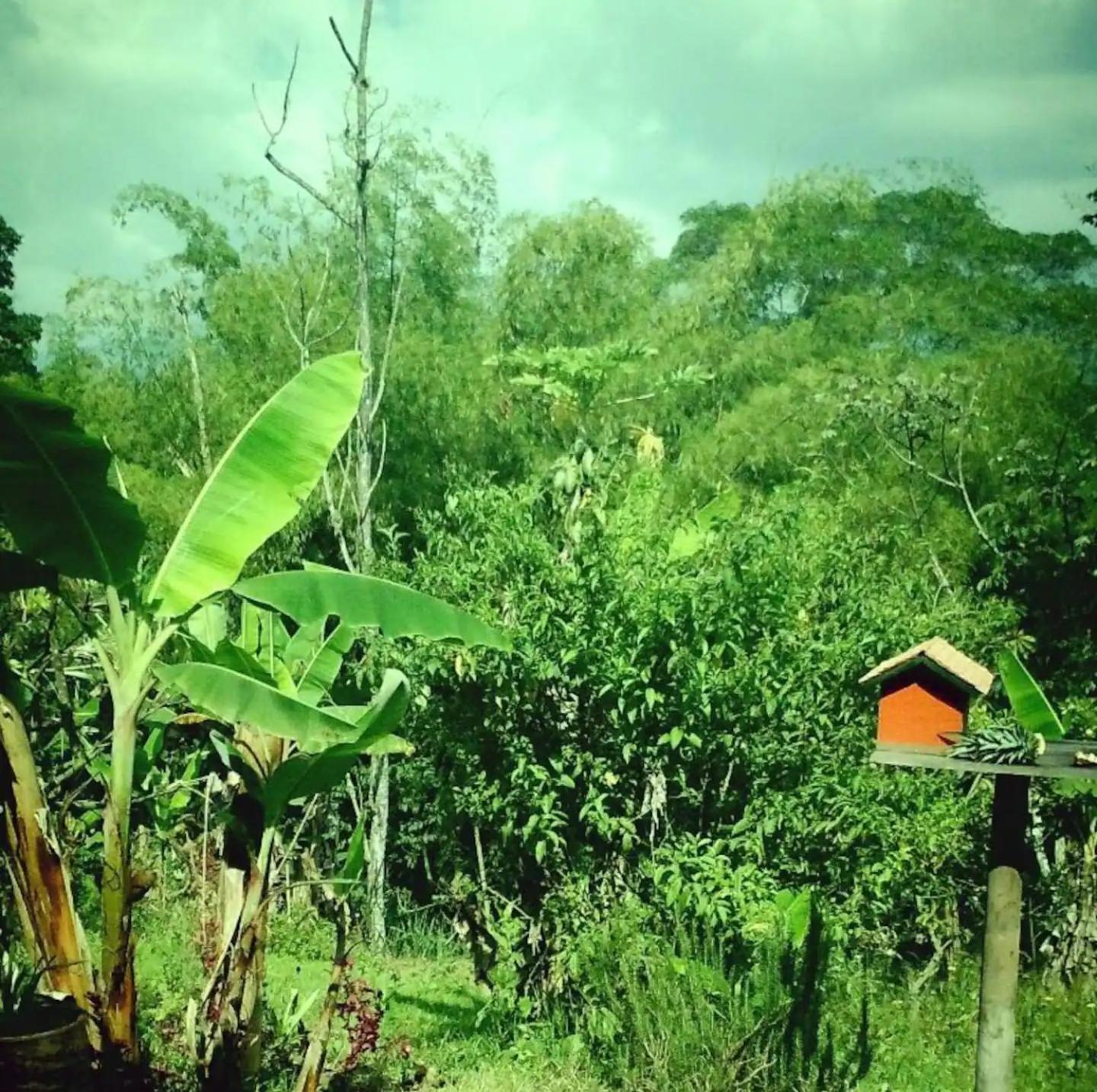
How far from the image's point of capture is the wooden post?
3742 millimetres

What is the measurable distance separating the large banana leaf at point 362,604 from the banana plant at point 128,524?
14 cm

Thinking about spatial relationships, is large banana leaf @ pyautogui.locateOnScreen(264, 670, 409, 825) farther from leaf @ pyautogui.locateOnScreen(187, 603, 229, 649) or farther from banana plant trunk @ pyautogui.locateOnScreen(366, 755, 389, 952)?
banana plant trunk @ pyautogui.locateOnScreen(366, 755, 389, 952)

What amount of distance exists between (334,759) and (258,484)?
97 cm

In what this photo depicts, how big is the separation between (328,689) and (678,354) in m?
10.6

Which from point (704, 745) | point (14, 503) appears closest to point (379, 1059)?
point (704, 745)

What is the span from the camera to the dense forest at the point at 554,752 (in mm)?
4098

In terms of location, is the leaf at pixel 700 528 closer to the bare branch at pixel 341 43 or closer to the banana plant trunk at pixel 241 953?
the banana plant trunk at pixel 241 953

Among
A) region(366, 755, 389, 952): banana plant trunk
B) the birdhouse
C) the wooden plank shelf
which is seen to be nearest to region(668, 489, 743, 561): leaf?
the birdhouse

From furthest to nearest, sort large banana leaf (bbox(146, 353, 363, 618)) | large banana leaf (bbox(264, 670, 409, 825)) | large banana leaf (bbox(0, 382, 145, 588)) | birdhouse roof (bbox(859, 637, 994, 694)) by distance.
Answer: large banana leaf (bbox(146, 353, 363, 618)) → birdhouse roof (bbox(859, 637, 994, 694)) → large banana leaf (bbox(264, 670, 409, 825)) → large banana leaf (bbox(0, 382, 145, 588))

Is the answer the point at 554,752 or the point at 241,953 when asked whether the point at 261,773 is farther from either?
the point at 554,752

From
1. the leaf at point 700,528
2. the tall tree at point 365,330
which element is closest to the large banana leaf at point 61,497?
the leaf at point 700,528

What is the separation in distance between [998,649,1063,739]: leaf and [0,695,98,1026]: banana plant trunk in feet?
9.85

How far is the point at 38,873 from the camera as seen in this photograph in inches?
154

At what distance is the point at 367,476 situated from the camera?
920 centimetres
